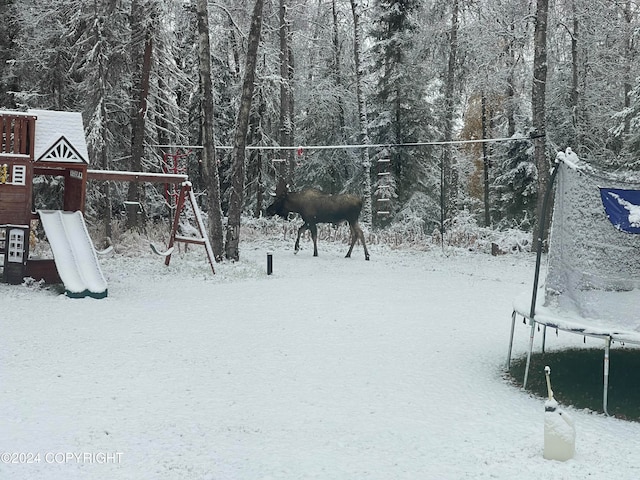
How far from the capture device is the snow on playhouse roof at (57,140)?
11.3 metres

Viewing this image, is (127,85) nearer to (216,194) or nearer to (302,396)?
(216,194)

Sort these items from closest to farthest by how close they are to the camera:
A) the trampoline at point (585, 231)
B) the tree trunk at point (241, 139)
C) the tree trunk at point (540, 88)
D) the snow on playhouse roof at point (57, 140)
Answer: the trampoline at point (585, 231)
the snow on playhouse roof at point (57, 140)
the tree trunk at point (241, 139)
the tree trunk at point (540, 88)

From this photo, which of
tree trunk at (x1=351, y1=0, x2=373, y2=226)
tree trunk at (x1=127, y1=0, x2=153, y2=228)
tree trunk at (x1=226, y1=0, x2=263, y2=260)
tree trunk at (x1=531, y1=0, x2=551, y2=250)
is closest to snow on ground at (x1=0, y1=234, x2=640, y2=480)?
tree trunk at (x1=226, y1=0, x2=263, y2=260)

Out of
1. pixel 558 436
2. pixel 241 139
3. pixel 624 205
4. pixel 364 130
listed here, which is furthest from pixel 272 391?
pixel 364 130

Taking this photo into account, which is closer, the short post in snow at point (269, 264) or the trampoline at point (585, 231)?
the trampoline at point (585, 231)

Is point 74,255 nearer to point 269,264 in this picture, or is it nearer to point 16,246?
point 16,246

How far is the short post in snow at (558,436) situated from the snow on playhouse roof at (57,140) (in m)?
9.76

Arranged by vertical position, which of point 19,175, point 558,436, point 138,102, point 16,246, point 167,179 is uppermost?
point 138,102

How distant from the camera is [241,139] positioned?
15.1 m

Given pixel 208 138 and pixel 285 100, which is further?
pixel 285 100

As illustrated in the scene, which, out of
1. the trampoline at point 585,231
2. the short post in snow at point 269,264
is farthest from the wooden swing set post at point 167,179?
the trampoline at point 585,231

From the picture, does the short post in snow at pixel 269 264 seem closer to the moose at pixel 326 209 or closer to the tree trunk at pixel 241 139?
the tree trunk at pixel 241 139

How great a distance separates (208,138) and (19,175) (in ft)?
15.2

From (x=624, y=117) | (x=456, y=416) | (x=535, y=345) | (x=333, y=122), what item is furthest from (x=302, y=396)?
(x=333, y=122)
